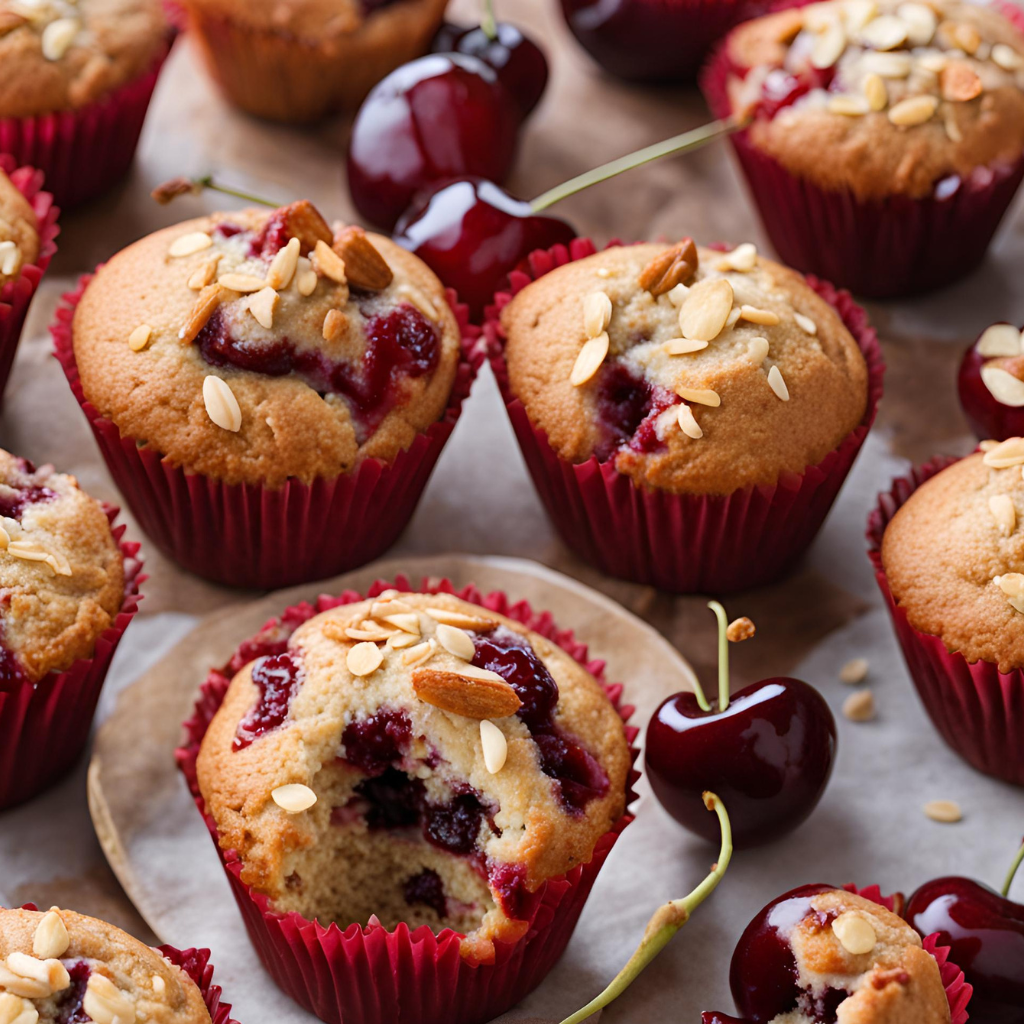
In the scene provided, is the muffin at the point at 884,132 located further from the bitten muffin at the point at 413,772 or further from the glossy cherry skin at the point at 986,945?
the glossy cherry skin at the point at 986,945

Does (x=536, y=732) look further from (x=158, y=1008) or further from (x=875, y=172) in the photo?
(x=875, y=172)

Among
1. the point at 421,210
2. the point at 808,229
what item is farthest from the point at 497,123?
the point at 808,229

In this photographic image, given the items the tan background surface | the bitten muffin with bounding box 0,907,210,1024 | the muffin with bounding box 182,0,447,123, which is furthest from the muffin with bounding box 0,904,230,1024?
the muffin with bounding box 182,0,447,123

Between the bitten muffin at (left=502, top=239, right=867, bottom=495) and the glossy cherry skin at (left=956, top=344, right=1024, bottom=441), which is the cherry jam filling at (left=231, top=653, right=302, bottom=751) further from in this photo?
the glossy cherry skin at (left=956, top=344, right=1024, bottom=441)

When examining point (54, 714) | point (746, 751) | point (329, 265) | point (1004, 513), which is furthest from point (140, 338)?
point (1004, 513)

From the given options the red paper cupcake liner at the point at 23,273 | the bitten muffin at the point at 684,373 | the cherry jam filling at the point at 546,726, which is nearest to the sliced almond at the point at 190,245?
the red paper cupcake liner at the point at 23,273

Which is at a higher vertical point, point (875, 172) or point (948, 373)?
point (875, 172)
